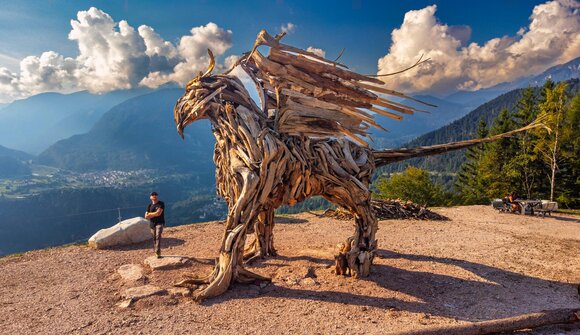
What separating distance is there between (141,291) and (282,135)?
13.0 feet

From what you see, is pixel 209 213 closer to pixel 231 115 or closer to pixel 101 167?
pixel 231 115

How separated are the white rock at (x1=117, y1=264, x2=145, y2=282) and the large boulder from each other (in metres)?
2.19

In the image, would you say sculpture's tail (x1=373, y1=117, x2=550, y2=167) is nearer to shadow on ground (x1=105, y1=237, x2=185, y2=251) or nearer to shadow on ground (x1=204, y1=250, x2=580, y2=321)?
shadow on ground (x1=204, y1=250, x2=580, y2=321)

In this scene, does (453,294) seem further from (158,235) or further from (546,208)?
(546,208)

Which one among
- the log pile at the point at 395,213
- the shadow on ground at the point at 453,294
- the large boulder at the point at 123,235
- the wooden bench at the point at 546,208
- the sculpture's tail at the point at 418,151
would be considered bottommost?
the shadow on ground at the point at 453,294

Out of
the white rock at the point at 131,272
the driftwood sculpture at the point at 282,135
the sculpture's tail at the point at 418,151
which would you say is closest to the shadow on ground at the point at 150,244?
the white rock at the point at 131,272

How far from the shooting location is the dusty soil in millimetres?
4844

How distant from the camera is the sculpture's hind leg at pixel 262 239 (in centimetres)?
801

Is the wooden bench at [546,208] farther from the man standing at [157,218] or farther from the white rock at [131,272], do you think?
the white rock at [131,272]

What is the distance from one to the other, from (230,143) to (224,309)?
9.62 ft

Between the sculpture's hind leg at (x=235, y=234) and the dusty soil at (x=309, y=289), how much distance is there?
234 millimetres

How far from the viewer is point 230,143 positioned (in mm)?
6031

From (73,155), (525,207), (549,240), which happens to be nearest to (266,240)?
(549,240)

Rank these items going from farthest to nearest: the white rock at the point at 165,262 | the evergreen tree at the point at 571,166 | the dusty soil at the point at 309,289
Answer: the evergreen tree at the point at 571,166 → the white rock at the point at 165,262 → the dusty soil at the point at 309,289
